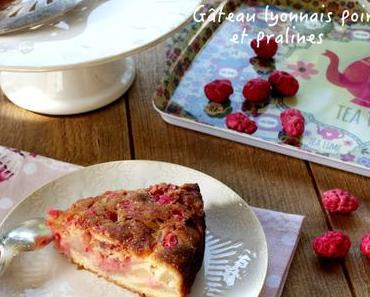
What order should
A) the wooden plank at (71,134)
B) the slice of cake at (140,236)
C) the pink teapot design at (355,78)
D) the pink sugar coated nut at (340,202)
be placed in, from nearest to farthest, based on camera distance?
the slice of cake at (140,236) < the pink sugar coated nut at (340,202) < the wooden plank at (71,134) < the pink teapot design at (355,78)

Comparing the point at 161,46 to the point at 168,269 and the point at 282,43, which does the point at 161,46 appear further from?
the point at 168,269

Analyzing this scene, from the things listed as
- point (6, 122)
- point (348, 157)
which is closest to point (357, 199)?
point (348, 157)

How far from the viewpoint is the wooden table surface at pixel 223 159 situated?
0.85 metres

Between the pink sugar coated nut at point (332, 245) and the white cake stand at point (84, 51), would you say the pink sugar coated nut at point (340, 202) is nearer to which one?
the pink sugar coated nut at point (332, 245)

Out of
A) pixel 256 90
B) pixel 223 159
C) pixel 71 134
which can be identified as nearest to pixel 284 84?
pixel 256 90

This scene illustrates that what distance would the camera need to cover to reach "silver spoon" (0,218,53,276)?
793 millimetres

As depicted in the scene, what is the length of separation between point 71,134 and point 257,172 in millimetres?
273

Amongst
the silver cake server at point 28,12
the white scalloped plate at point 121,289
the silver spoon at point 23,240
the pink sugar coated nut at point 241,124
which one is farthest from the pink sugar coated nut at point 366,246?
the silver cake server at point 28,12

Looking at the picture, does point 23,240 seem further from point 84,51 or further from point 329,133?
point 329,133

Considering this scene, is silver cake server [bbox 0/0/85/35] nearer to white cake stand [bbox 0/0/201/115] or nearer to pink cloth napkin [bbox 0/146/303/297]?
white cake stand [bbox 0/0/201/115]

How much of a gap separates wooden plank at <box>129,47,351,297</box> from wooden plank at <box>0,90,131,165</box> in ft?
0.08

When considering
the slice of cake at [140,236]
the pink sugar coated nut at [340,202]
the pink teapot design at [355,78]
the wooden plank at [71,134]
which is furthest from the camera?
the pink teapot design at [355,78]

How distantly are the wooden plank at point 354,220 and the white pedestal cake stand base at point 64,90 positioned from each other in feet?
1.08

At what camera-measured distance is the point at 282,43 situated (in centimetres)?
123
